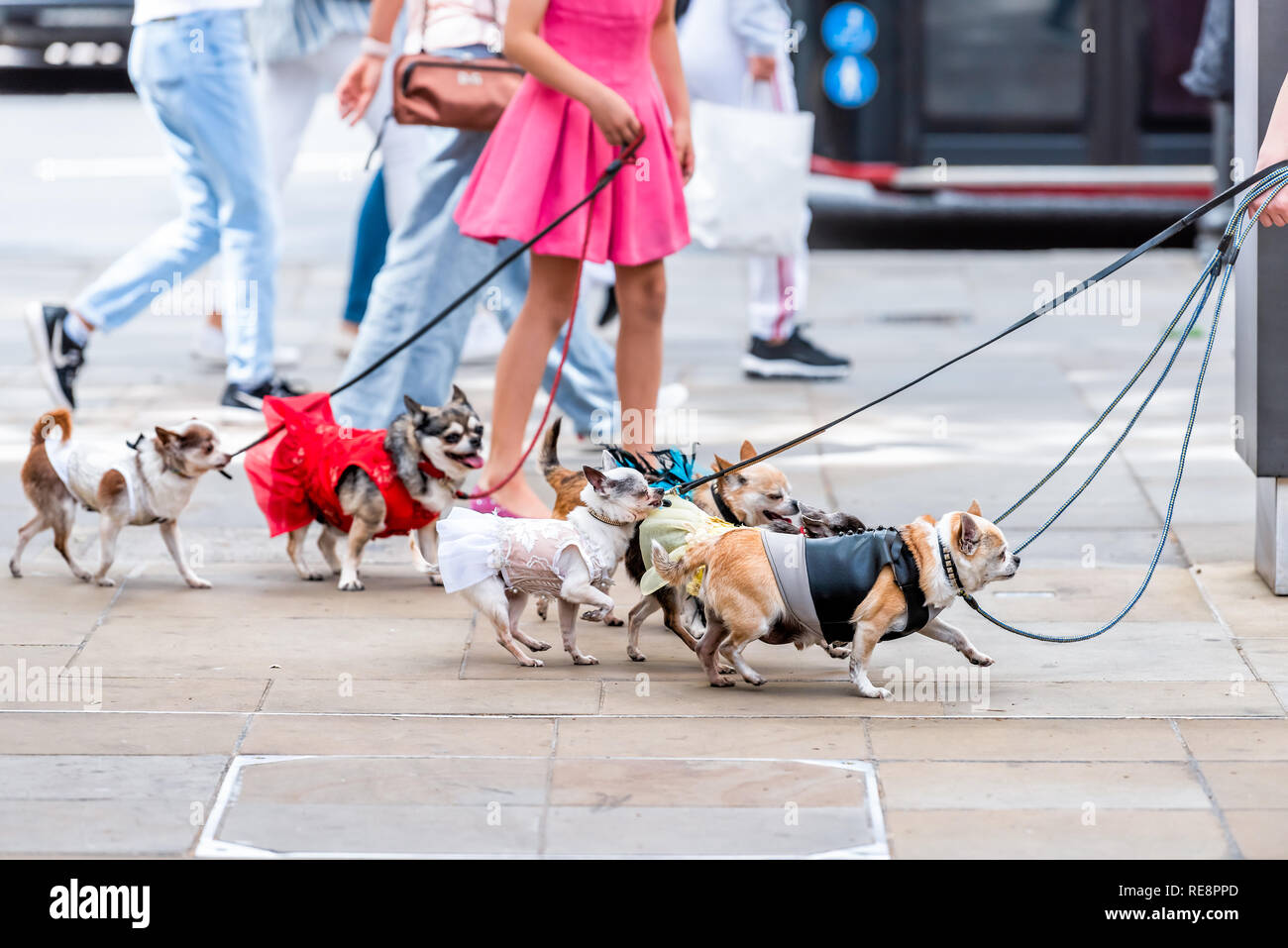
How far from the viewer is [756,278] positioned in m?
8.83

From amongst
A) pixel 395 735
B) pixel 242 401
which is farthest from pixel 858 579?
pixel 242 401

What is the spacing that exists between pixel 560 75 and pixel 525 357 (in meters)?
Result: 0.98

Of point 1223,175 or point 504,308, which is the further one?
point 1223,175

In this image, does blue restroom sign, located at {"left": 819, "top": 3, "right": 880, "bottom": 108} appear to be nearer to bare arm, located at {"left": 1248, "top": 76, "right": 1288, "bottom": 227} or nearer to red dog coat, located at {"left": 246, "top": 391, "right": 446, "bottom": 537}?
red dog coat, located at {"left": 246, "top": 391, "right": 446, "bottom": 537}

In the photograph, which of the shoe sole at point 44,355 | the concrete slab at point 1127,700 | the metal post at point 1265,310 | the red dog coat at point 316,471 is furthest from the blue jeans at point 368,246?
the concrete slab at point 1127,700

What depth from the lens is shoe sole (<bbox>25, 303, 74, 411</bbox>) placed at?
756 cm

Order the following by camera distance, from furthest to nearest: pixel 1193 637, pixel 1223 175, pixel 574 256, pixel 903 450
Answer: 1. pixel 1223 175
2. pixel 903 450
3. pixel 574 256
4. pixel 1193 637

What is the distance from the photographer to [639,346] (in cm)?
608

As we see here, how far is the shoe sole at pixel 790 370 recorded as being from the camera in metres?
8.74

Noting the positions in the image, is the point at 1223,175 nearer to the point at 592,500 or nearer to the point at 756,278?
the point at 756,278

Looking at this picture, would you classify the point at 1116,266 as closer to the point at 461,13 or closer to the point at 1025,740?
the point at 1025,740
